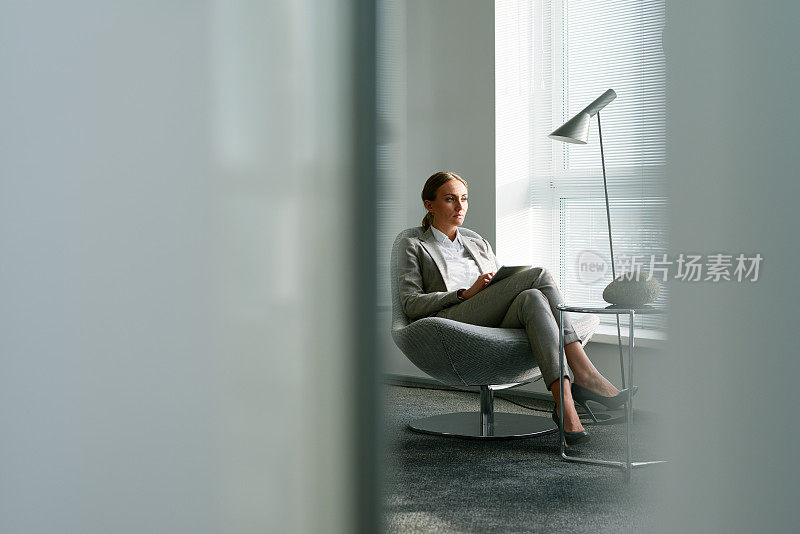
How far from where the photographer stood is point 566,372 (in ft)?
7.29

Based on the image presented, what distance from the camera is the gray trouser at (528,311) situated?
214 centimetres

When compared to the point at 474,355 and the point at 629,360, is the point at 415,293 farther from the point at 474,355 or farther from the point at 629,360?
the point at 629,360

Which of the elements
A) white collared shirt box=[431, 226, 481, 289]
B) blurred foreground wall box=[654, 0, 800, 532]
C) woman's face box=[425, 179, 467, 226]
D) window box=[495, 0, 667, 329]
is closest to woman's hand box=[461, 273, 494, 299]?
white collared shirt box=[431, 226, 481, 289]

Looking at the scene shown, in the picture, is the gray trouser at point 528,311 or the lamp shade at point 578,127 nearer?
the gray trouser at point 528,311

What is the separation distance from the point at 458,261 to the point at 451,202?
0.62ft

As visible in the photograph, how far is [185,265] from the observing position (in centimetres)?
57

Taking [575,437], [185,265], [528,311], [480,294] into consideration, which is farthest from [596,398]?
[185,265]

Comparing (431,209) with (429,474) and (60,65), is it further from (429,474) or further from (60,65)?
(60,65)

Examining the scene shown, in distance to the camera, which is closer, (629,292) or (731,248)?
(731,248)

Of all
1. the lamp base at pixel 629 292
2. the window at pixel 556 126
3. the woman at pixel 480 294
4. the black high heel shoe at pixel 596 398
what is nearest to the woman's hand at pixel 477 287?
the woman at pixel 480 294

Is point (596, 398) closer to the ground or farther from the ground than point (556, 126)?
closer to the ground

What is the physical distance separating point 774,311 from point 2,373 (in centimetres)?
60

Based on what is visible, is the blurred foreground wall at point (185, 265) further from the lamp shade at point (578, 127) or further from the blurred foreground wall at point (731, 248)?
the lamp shade at point (578, 127)

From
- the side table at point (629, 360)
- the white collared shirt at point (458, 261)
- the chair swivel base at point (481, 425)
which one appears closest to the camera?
the side table at point (629, 360)
